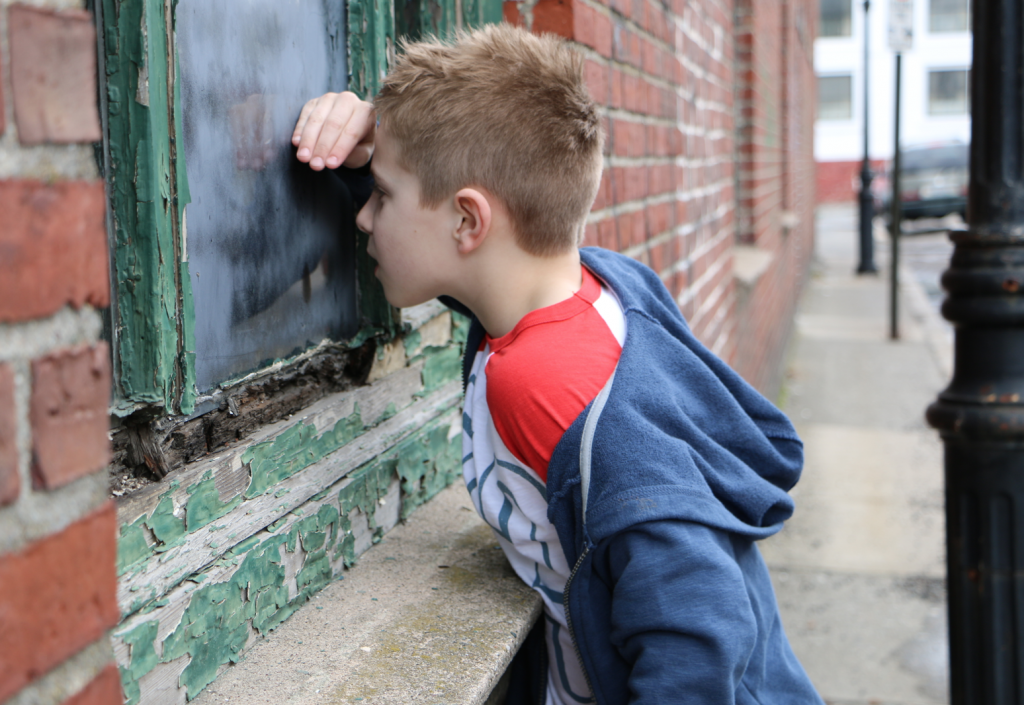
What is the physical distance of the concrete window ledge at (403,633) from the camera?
3.55ft

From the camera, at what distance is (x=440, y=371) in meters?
1.81

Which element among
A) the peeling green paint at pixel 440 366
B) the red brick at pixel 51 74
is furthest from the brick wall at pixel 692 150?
the red brick at pixel 51 74

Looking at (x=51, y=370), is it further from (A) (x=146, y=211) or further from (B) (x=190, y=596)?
(B) (x=190, y=596)

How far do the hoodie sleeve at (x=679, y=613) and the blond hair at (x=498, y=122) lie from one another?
456 mm

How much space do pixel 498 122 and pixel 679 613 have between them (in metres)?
0.67

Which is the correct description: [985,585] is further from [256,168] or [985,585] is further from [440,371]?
[256,168]

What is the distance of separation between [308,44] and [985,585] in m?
1.69

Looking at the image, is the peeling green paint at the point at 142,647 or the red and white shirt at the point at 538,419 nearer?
the peeling green paint at the point at 142,647

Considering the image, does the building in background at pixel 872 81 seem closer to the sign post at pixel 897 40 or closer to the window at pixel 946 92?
the window at pixel 946 92

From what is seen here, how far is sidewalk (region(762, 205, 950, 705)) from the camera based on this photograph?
298 cm

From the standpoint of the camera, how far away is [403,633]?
121cm

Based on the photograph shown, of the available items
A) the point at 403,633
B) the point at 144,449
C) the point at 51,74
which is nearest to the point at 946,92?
the point at 403,633

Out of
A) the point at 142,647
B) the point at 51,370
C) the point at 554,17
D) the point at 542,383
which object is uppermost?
the point at 554,17

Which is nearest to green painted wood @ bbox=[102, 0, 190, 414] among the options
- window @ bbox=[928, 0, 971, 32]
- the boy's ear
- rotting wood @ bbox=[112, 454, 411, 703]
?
rotting wood @ bbox=[112, 454, 411, 703]
